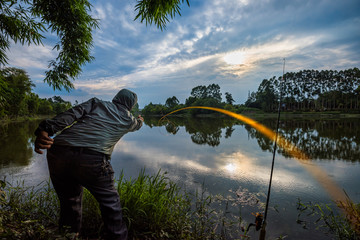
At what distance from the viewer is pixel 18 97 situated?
49.2 feet

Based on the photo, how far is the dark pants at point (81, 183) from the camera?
1.77 m

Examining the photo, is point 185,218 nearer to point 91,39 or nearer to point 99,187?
point 99,187

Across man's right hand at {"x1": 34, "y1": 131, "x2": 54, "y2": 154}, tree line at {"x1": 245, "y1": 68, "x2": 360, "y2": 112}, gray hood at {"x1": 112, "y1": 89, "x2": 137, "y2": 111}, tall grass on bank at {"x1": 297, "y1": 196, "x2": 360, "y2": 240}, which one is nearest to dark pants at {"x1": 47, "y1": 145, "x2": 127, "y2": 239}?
man's right hand at {"x1": 34, "y1": 131, "x2": 54, "y2": 154}

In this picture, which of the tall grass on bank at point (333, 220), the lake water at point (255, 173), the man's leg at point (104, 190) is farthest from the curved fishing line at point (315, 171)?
the man's leg at point (104, 190)

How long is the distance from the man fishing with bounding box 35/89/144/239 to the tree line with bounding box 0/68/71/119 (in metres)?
2.11

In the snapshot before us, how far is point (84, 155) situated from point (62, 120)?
1.25ft

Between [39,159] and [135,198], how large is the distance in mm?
7204

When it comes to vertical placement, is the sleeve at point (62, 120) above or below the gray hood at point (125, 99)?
below

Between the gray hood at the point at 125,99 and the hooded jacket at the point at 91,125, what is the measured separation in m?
0.08

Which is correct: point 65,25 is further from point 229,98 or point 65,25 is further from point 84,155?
point 229,98

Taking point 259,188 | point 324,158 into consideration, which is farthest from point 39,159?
point 324,158

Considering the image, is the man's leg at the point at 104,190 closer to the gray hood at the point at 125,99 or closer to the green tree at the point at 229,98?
the gray hood at the point at 125,99

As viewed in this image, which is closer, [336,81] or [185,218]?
[185,218]

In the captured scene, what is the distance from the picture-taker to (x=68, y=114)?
5.78 feet
